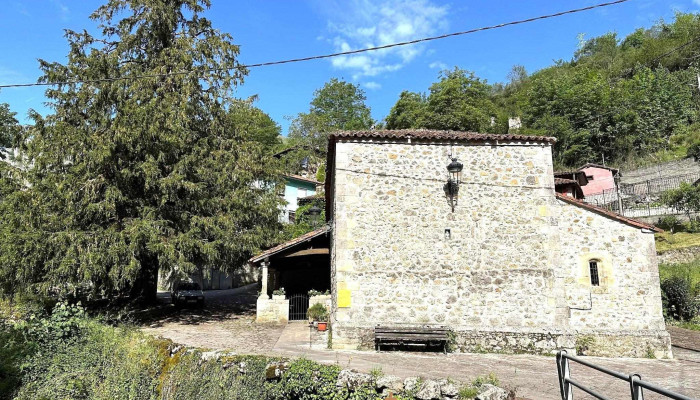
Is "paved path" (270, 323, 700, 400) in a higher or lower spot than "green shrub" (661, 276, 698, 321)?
lower

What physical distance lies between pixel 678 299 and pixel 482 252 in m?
10.7

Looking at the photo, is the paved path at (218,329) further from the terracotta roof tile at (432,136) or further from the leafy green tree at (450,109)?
the leafy green tree at (450,109)

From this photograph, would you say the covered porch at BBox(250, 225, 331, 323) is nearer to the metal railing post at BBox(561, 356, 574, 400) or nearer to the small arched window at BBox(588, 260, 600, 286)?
the small arched window at BBox(588, 260, 600, 286)

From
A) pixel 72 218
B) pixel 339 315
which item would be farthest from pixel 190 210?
pixel 339 315

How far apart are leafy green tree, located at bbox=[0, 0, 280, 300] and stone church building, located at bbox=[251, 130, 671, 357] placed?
603 cm

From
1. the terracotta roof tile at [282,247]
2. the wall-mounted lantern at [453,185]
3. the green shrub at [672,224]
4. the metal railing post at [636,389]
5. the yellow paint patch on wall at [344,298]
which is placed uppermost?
the green shrub at [672,224]

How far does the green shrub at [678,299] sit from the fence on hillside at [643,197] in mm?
11802

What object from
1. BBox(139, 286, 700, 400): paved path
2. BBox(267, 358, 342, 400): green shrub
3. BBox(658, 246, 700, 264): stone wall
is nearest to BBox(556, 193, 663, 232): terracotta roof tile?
BBox(139, 286, 700, 400): paved path

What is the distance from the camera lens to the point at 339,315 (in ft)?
36.4

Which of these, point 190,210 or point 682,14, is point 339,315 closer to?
point 190,210

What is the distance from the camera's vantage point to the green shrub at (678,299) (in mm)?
16312

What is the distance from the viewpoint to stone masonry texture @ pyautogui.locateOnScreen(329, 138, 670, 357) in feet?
36.7

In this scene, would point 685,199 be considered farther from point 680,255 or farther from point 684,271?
point 684,271

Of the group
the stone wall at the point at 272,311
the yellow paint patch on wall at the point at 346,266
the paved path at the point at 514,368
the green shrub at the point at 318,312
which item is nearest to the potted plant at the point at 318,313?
the green shrub at the point at 318,312
